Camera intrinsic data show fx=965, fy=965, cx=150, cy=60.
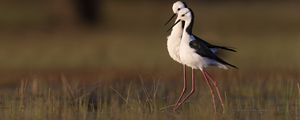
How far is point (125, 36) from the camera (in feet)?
67.2

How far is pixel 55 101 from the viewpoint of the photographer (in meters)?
9.29

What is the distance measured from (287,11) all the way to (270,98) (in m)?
17.5

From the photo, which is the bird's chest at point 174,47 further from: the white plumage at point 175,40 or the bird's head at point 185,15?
the bird's head at point 185,15

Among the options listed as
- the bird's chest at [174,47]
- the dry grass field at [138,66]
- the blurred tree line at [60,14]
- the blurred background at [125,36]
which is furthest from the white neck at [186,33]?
the blurred tree line at [60,14]

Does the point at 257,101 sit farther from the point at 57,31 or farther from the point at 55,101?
the point at 57,31

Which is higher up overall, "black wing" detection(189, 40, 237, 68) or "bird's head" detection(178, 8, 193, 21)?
"bird's head" detection(178, 8, 193, 21)

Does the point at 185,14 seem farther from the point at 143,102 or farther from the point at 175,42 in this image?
the point at 143,102

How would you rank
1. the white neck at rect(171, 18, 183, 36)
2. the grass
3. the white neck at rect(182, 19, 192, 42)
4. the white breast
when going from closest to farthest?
the grass < the white neck at rect(182, 19, 192, 42) < the white breast < the white neck at rect(171, 18, 183, 36)

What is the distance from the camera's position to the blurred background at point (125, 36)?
1434 centimetres

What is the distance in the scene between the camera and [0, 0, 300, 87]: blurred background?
14.3 metres

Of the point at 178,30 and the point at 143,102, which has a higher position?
the point at 178,30

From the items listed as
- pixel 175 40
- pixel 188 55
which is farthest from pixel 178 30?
pixel 188 55

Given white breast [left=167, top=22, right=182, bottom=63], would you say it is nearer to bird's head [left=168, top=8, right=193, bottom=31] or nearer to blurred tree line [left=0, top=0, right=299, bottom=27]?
bird's head [left=168, top=8, right=193, bottom=31]

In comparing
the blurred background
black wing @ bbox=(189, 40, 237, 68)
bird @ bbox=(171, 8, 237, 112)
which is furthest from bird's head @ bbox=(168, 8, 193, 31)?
the blurred background
